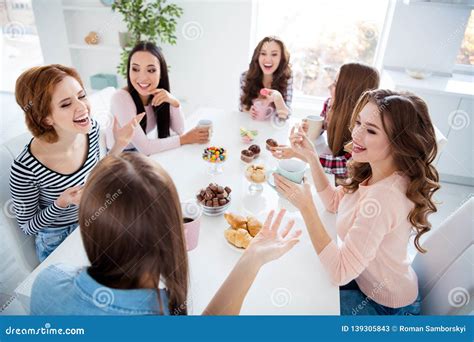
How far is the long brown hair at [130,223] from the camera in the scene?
62 centimetres

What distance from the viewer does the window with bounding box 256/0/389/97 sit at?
3031 millimetres

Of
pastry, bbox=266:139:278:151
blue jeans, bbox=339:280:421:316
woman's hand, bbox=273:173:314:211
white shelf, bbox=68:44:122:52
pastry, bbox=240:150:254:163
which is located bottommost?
blue jeans, bbox=339:280:421:316

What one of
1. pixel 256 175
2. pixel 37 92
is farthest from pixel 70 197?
pixel 256 175

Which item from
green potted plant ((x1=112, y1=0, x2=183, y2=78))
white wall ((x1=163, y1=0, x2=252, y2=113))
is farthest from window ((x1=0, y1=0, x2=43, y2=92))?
white wall ((x1=163, y1=0, x2=252, y2=113))

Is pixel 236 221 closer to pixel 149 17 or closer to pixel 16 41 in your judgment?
pixel 149 17

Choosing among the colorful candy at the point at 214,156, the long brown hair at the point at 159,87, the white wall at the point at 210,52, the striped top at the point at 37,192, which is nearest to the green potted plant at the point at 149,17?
the white wall at the point at 210,52

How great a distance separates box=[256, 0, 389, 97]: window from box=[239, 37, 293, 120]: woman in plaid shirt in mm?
1116

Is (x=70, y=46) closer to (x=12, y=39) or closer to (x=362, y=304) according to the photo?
(x=12, y=39)

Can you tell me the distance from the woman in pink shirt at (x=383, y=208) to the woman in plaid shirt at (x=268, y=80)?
2.94 ft

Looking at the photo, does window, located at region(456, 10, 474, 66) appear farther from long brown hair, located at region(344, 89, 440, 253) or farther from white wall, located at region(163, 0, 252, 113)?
long brown hair, located at region(344, 89, 440, 253)

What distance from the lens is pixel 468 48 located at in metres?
2.91
